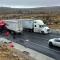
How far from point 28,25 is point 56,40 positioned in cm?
2051

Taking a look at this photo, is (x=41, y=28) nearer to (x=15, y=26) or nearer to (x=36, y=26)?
A: (x=36, y=26)

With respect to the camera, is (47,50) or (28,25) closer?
(47,50)

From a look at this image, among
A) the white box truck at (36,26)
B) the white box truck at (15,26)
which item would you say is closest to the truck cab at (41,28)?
the white box truck at (36,26)

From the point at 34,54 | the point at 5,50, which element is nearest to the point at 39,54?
the point at 34,54

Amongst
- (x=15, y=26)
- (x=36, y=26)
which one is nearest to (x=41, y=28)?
(x=36, y=26)

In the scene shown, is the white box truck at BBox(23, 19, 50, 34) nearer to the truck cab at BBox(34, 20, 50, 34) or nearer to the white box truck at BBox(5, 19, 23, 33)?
the truck cab at BBox(34, 20, 50, 34)

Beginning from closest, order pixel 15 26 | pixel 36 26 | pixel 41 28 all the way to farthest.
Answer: pixel 15 26 < pixel 41 28 < pixel 36 26

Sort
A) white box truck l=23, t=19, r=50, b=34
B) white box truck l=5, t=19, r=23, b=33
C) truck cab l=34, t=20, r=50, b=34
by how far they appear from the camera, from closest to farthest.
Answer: white box truck l=5, t=19, r=23, b=33 → truck cab l=34, t=20, r=50, b=34 → white box truck l=23, t=19, r=50, b=34

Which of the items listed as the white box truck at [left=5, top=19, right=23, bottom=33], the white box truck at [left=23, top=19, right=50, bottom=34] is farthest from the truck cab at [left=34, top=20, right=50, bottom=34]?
the white box truck at [left=5, top=19, right=23, bottom=33]

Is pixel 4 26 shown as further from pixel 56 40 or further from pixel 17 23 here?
pixel 56 40

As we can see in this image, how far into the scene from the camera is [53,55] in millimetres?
29859

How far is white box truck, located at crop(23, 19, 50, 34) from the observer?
170 ft

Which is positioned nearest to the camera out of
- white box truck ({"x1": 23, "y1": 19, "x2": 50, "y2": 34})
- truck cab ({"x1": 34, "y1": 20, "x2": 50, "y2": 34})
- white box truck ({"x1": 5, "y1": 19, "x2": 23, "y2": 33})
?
white box truck ({"x1": 5, "y1": 19, "x2": 23, "y2": 33})

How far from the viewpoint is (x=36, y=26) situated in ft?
176
